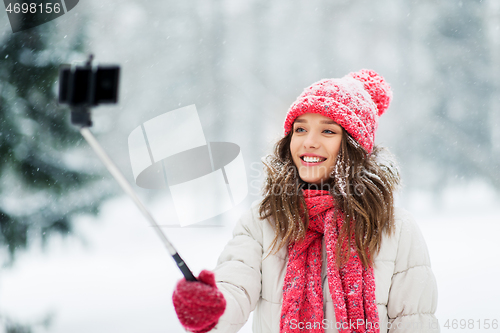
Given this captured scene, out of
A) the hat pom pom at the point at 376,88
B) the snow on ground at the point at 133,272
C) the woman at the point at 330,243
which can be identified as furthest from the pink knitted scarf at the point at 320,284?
the snow on ground at the point at 133,272

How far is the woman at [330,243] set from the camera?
1.23 metres

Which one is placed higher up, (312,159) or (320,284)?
(312,159)

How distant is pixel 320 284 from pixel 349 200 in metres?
0.31

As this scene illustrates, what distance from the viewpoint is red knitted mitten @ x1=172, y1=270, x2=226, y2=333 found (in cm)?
95

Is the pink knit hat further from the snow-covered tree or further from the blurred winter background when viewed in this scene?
the snow-covered tree

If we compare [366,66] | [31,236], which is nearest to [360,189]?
[31,236]

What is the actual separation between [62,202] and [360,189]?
1879 mm

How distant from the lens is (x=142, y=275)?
311 centimetres

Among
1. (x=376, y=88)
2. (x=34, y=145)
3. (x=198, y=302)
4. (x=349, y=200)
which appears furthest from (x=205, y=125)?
(x=198, y=302)

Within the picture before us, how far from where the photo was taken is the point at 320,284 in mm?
1287

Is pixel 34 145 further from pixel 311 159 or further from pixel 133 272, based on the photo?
pixel 311 159

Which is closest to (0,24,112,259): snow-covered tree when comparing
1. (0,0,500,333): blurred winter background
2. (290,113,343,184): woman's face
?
(0,0,500,333): blurred winter background

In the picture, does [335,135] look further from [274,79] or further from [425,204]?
[425,204]

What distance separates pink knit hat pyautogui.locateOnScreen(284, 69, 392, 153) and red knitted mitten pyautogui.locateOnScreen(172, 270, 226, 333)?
0.71 m
